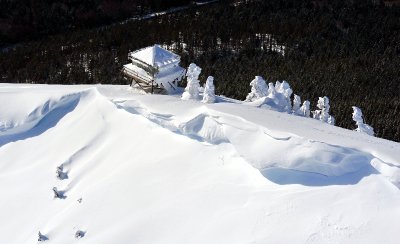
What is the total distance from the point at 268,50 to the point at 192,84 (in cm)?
3671

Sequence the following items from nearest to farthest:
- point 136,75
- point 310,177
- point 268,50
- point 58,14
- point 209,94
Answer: point 310,177 < point 209,94 < point 136,75 < point 268,50 < point 58,14

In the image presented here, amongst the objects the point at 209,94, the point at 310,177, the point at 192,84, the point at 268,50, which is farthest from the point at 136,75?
the point at 268,50

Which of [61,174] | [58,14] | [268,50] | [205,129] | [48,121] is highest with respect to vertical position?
[205,129]

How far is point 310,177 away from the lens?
55.9 feet

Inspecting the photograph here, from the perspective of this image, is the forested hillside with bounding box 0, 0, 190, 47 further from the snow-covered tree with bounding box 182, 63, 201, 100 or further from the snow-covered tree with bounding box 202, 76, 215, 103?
the snow-covered tree with bounding box 202, 76, 215, 103

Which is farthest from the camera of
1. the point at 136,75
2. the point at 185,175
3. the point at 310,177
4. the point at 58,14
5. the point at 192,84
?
the point at 58,14

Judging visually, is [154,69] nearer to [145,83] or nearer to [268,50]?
[145,83]

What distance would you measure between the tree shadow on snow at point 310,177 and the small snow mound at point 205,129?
3.05m

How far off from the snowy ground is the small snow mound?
0.15ft

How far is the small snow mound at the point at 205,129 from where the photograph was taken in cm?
2014

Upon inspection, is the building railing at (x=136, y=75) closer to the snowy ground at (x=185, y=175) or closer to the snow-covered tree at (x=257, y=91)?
the snowy ground at (x=185, y=175)

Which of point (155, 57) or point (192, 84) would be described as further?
point (155, 57)


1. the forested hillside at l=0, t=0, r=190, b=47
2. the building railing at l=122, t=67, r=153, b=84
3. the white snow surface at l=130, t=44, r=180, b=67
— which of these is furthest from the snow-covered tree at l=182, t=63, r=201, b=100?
the forested hillside at l=0, t=0, r=190, b=47

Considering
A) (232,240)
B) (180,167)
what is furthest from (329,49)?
(232,240)
